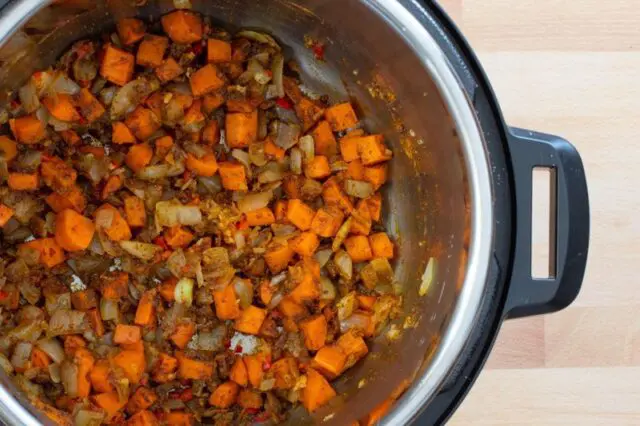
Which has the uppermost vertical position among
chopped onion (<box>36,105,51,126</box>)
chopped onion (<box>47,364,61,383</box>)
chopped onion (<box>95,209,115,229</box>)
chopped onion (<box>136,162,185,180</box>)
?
chopped onion (<box>36,105,51,126</box>)

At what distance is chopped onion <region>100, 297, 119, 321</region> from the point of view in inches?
61.7

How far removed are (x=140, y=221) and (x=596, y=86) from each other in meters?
1.10

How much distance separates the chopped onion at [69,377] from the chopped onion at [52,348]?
0.7 inches

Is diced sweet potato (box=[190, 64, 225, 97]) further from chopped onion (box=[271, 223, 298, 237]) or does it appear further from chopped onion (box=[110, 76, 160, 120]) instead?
chopped onion (box=[271, 223, 298, 237])

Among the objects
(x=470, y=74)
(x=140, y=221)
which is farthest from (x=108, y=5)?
(x=470, y=74)

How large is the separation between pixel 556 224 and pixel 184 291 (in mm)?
772

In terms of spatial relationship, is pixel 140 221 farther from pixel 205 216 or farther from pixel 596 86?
pixel 596 86

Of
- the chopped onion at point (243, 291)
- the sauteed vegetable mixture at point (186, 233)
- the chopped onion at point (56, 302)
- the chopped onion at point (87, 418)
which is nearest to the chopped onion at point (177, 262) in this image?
the sauteed vegetable mixture at point (186, 233)

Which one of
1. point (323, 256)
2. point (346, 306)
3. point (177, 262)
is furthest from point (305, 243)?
point (177, 262)

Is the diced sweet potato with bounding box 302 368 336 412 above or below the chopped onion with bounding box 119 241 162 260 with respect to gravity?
below

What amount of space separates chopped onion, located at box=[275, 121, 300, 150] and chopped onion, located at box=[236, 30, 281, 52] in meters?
0.17

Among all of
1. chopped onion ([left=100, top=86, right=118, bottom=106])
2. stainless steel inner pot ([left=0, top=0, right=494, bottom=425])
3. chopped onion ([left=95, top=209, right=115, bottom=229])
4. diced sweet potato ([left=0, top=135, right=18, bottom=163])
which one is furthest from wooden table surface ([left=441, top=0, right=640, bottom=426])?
diced sweet potato ([left=0, top=135, right=18, bottom=163])

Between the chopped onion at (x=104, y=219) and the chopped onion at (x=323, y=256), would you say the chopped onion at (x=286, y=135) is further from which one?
the chopped onion at (x=104, y=219)

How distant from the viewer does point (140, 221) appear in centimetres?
157
